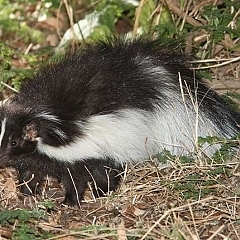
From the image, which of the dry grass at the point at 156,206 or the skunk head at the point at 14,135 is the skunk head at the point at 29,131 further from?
the dry grass at the point at 156,206

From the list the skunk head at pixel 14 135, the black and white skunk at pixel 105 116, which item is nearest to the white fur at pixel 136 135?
the black and white skunk at pixel 105 116

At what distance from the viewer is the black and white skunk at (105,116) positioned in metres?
5.92

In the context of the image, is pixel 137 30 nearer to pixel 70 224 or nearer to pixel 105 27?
pixel 105 27

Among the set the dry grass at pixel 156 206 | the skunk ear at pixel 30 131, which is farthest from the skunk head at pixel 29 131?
the dry grass at pixel 156 206

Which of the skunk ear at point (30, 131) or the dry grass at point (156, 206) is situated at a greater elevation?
the skunk ear at point (30, 131)

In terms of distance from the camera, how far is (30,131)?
19.5 feet

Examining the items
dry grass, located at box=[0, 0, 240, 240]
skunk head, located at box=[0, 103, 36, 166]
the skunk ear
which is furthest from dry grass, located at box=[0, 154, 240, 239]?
the skunk ear

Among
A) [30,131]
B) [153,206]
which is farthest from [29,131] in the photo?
[153,206]

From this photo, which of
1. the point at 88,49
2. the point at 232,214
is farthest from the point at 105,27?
the point at 232,214

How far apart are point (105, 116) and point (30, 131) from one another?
0.63 metres

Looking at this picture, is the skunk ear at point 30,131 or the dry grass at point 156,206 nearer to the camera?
the dry grass at point 156,206

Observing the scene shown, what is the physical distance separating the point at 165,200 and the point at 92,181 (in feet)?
2.90

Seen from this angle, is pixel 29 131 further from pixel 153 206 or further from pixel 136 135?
pixel 153 206

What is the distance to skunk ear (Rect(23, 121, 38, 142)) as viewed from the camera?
592 cm
